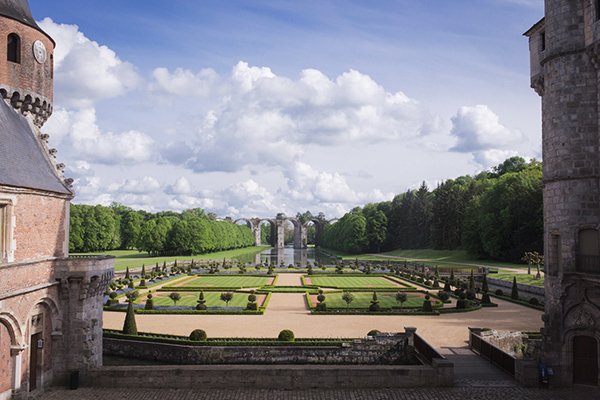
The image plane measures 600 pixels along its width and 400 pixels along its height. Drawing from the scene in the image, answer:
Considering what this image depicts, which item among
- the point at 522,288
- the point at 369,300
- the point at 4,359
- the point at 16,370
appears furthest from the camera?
the point at 522,288

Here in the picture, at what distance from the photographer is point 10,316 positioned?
44.1 feet

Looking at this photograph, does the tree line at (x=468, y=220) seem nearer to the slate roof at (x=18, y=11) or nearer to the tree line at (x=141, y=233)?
the slate roof at (x=18, y=11)

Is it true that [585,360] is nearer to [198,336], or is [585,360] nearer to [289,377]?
[289,377]

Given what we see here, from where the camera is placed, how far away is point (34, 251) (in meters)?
14.8

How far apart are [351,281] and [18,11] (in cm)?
3555

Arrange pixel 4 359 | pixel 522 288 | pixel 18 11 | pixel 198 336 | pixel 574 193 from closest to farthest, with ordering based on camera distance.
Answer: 1. pixel 4 359
2. pixel 574 193
3. pixel 18 11
4. pixel 198 336
5. pixel 522 288

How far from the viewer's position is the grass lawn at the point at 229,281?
41062 millimetres

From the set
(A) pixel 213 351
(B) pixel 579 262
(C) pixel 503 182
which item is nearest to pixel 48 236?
(A) pixel 213 351

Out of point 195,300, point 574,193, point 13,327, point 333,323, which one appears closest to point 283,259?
point 195,300

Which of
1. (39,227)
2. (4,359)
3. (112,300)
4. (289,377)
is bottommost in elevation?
(289,377)

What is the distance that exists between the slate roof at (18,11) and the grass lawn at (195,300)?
1899 cm

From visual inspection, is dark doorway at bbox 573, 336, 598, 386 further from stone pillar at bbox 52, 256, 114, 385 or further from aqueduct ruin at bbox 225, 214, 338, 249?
aqueduct ruin at bbox 225, 214, 338, 249

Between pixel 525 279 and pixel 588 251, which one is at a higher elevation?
pixel 588 251

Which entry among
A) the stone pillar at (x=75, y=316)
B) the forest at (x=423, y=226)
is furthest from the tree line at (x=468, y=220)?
the stone pillar at (x=75, y=316)
